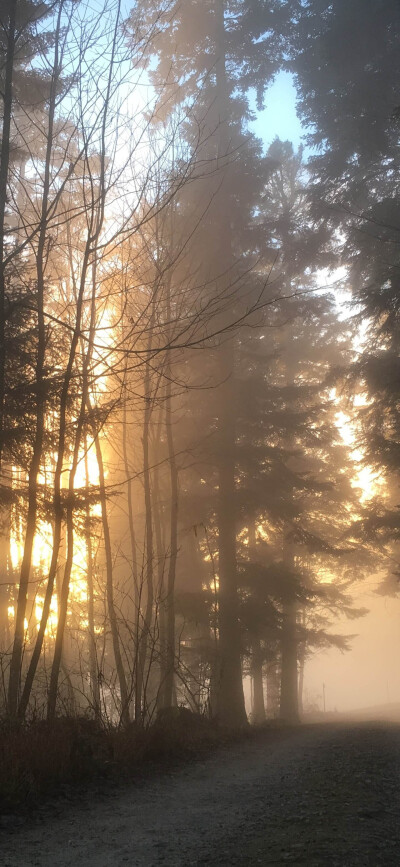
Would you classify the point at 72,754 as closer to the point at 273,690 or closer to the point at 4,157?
the point at 4,157

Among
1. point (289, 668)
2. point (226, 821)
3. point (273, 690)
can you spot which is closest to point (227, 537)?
point (289, 668)

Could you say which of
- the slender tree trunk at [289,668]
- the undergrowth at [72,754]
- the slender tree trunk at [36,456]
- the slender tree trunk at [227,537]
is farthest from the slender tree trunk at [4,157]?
the slender tree trunk at [289,668]

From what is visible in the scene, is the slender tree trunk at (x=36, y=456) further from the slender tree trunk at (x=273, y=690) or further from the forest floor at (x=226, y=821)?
the slender tree trunk at (x=273, y=690)

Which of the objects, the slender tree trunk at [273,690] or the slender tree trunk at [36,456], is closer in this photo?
the slender tree trunk at [36,456]

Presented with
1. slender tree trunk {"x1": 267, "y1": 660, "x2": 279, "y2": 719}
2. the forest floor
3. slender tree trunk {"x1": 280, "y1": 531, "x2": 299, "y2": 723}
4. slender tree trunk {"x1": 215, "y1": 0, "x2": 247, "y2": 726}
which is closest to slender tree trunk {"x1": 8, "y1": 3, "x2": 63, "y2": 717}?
the forest floor

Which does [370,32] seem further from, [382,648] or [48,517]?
[382,648]

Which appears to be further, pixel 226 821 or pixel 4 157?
pixel 4 157

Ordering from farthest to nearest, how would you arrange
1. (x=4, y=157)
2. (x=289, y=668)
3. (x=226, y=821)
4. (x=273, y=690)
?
1. (x=273, y=690)
2. (x=289, y=668)
3. (x=4, y=157)
4. (x=226, y=821)

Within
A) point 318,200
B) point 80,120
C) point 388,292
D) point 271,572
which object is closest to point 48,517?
point 80,120

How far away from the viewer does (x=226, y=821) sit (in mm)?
4594

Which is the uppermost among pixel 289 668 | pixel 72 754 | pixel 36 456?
pixel 36 456

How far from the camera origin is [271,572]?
14.6m

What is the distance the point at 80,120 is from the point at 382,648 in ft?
283

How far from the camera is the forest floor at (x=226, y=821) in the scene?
374cm
